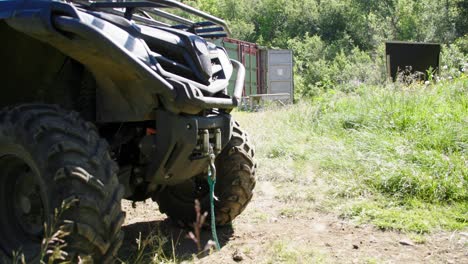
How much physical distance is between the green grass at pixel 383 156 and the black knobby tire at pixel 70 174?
7.22 feet

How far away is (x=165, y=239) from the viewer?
3.29 metres

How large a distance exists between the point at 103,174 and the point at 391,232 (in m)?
2.21

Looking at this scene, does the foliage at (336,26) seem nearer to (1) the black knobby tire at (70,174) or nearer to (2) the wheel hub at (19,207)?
(2) the wheel hub at (19,207)

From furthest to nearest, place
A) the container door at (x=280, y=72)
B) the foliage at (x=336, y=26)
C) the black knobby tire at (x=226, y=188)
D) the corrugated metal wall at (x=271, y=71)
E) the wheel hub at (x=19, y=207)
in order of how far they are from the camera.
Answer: the foliage at (x=336, y=26)
the container door at (x=280, y=72)
the corrugated metal wall at (x=271, y=71)
the black knobby tire at (x=226, y=188)
the wheel hub at (x=19, y=207)

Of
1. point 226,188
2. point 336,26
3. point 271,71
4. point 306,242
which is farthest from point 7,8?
point 336,26

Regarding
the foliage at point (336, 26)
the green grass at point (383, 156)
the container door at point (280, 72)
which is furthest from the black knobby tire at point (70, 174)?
the foliage at point (336, 26)

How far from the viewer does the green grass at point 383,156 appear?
4.42 metres

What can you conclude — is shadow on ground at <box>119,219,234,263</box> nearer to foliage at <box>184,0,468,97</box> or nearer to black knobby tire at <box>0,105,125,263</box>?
black knobby tire at <box>0,105,125,263</box>

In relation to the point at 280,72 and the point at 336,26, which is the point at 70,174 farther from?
the point at 336,26

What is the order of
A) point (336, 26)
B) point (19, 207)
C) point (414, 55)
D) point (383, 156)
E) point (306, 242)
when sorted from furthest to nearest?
point (336, 26) < point (414, 55) < point (383, 156) < point (306, 242) < point (19, 207)

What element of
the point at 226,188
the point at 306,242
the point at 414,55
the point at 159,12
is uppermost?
the point at 159,12

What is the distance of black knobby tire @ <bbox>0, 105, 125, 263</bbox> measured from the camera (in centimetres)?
253

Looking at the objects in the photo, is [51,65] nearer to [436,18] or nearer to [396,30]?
[436,18]

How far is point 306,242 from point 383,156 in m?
1.92
